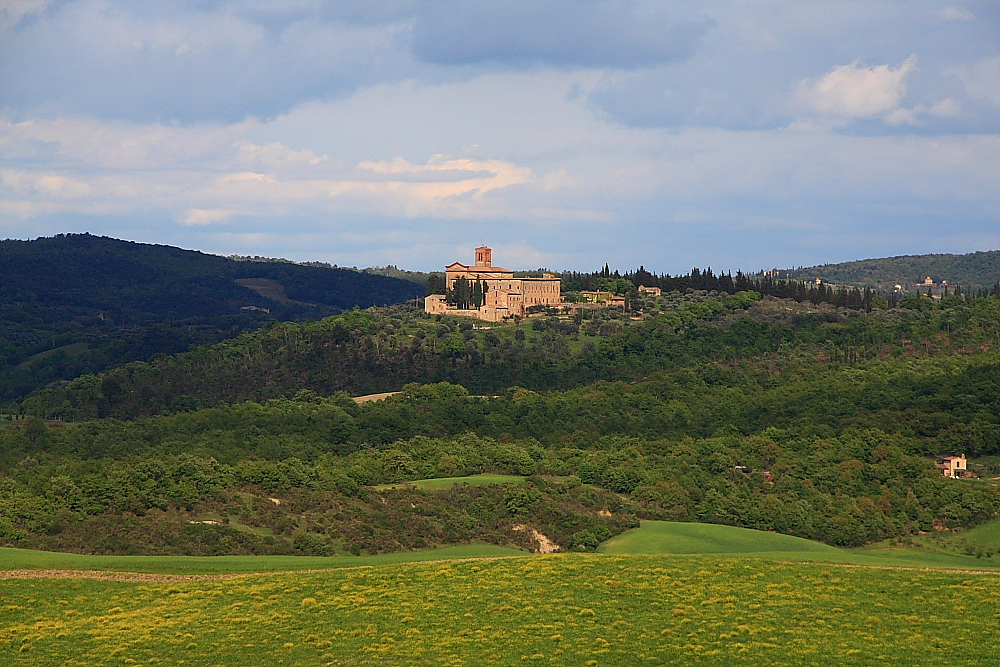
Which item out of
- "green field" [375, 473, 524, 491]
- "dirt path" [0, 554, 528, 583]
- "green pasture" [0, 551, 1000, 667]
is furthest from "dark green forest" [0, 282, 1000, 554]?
"green pasture" [0, 551, 1000, 667]

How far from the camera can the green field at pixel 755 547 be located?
4991 centimetres

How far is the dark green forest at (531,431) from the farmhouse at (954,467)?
52.9 inches

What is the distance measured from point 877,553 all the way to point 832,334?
2856 inches

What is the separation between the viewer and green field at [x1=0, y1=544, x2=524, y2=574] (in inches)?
1575

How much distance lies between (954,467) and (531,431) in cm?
3402

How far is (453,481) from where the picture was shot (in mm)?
67750

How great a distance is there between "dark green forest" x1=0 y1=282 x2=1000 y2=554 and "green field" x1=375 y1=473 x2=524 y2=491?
1.49 m

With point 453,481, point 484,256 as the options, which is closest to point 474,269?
point 484,256

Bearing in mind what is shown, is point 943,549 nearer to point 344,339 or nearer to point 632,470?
point 632,470

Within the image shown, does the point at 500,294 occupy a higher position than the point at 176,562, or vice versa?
the point at 500,294

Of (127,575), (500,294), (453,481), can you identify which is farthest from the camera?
(500,294)

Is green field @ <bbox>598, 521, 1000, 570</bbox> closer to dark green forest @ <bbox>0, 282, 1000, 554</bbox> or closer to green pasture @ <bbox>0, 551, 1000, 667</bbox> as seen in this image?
dark green forest @ <bbox>0, 282, 1000, 554</bbox>

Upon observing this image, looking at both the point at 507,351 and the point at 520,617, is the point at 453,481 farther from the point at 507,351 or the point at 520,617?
the point at 507,351

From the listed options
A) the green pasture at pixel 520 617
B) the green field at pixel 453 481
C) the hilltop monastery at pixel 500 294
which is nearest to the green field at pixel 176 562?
the green pasture at pixel 520 617
